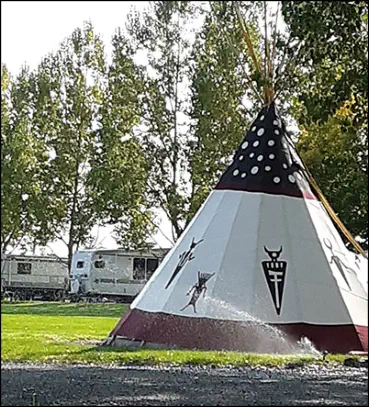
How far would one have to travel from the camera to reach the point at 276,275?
8812 mm

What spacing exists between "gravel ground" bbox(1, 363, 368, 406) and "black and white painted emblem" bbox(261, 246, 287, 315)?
235 centimetres

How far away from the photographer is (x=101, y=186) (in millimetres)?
15203

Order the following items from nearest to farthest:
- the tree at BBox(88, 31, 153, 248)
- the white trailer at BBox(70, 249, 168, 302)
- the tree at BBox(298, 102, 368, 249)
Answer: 1. the tree at BBox(298, 102, 368, 249)
2. the tree at BBox(88, 31, 153, 248)
3. the white trailer at BBox(70, 249, 168, 302)

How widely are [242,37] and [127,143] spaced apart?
7.78 metres

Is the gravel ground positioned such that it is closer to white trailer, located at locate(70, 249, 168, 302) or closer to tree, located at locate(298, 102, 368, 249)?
tree, located at locate(298, 102, 368, 249)

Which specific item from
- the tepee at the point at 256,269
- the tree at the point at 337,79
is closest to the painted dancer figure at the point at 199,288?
the tepee at the point at 256,269

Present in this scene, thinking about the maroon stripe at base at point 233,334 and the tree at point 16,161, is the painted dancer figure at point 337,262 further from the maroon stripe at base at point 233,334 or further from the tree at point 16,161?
the tree at point 16,161

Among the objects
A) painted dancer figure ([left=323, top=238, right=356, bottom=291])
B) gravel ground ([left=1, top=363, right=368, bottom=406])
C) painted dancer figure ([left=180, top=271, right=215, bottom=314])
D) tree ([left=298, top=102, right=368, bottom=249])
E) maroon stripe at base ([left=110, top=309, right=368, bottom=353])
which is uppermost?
tree ([left=298, top=102, right=368, bottom=249])

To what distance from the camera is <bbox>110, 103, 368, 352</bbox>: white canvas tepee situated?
8.70m

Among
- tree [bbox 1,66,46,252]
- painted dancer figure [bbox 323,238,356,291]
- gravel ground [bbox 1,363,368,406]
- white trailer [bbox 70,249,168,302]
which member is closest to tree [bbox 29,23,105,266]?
tree [bbox 1,66,46,252]

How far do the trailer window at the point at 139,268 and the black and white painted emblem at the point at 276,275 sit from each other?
12.3 meters

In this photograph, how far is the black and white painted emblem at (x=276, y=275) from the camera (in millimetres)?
8758

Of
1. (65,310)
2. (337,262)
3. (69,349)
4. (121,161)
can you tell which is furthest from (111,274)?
(69,349)

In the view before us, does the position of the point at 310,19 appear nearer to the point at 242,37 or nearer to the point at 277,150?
the point at 242,37
